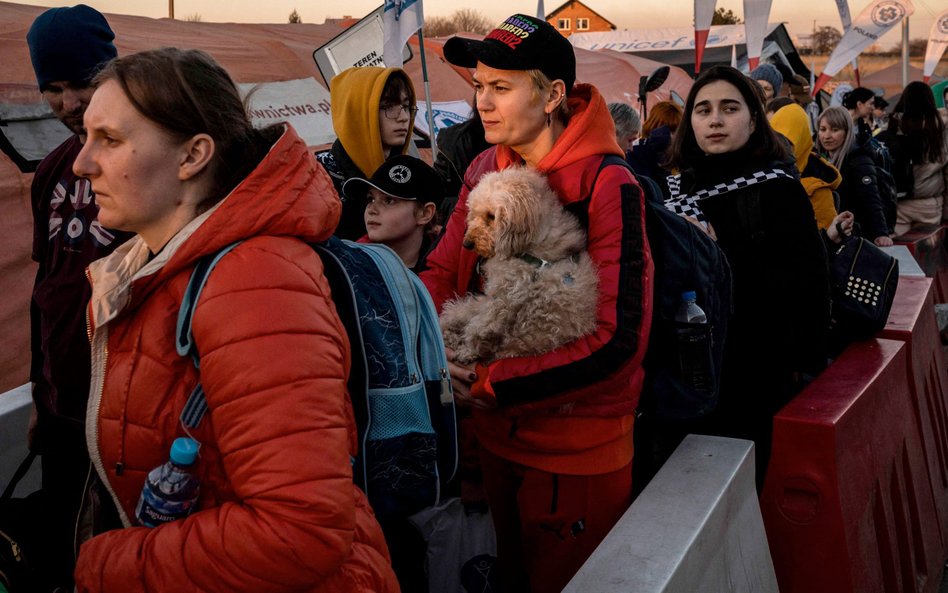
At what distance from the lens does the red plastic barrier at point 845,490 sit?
2.75 meters

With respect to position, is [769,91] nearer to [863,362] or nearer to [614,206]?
[863,362]

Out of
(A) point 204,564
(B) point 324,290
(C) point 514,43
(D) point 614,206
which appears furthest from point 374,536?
(C) point 514,43

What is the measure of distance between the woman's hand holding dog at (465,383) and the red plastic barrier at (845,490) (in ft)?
3.45

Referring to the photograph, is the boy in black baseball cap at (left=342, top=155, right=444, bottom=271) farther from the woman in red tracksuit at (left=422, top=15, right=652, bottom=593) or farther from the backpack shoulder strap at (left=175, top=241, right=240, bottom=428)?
the backpack shoulder strap at (left=175, top=241, right=240, bottom=428)

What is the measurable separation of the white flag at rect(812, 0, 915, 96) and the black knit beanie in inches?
471

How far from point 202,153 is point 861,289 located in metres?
3.09

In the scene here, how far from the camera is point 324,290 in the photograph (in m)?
1.56

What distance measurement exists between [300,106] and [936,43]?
23066 mm

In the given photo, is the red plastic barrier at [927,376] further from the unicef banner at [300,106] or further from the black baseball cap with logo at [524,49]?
the unicef banner at [300,106]

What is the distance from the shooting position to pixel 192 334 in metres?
1.45

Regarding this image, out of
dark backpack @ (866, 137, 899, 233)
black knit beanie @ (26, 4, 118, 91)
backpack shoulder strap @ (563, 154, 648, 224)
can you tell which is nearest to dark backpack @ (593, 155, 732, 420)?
backpack shoulder strap @ (563, 154, 648, 224)

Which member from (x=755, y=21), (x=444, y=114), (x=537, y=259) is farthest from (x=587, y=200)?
(x=444, y=114)

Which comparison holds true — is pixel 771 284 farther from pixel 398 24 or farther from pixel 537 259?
pixel 398 24

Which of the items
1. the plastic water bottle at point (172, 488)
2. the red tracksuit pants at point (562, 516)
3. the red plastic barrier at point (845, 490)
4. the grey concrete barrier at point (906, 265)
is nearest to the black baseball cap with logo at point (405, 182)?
the red tracksuit pants at point (562, 516)
